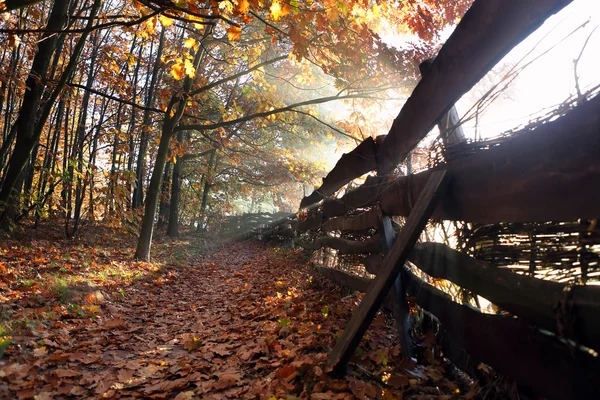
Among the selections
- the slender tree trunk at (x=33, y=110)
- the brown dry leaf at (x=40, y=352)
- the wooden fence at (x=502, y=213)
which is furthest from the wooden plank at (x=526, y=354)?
the slender tree trunk at (x=33, y=110)

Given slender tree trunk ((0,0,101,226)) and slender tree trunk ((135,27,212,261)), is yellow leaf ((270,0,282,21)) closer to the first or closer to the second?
slender tree trunk ((0,0,101,226))

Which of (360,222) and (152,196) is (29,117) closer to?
(152,196)

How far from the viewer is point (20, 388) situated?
7.66 ft

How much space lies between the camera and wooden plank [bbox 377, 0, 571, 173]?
155cm

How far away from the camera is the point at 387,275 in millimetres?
2189

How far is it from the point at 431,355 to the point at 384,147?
176cm

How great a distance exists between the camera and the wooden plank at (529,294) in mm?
1190

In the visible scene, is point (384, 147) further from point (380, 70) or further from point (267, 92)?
point (267, 92)

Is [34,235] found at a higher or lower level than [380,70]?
lower

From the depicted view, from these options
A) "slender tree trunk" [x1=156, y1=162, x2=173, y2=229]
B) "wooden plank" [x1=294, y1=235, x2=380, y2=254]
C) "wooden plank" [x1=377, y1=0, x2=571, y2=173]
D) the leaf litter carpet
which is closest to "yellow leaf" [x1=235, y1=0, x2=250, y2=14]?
"wooden plank" [x1=377, y1=0, x2=571, y2=173]

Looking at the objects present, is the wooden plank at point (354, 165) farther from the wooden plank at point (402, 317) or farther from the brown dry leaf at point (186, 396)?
the brown dry leaf at point (186, 396)

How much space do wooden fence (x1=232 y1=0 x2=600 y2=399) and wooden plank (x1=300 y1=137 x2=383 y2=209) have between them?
2.08 feet

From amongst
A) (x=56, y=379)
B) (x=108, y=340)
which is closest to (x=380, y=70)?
(x=108, y=340)

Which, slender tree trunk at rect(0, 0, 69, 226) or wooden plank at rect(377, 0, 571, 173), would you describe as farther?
slender tree trunk at rect(0, 0, 69, 226)
